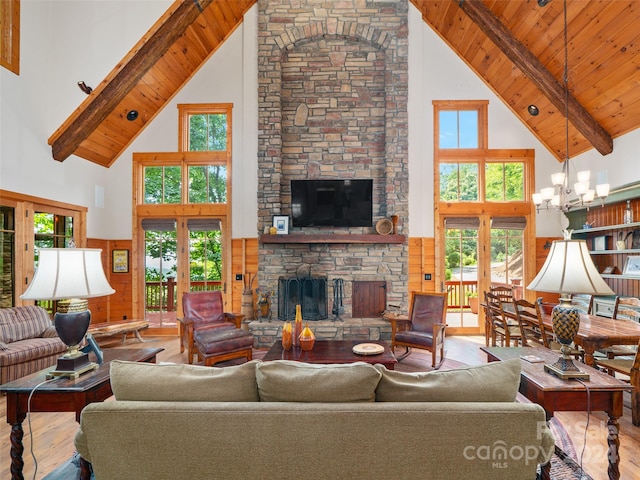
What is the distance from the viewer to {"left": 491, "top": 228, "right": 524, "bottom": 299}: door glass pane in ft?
19.3

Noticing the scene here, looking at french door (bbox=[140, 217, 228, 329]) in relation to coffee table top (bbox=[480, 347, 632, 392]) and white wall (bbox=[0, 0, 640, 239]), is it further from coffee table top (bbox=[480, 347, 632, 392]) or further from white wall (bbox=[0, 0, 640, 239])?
coffee table top (bbox=[480, 347, 632, 392])

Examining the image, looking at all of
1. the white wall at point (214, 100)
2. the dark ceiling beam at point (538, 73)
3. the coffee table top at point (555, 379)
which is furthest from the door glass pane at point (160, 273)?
the dark ceiling beam at point (538, 73)

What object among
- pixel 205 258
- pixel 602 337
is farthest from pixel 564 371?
pixel 205 258

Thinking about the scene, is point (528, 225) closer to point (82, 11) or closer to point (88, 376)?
point (88, 376)

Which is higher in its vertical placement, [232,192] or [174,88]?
[174,88]

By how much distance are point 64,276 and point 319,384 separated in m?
1.71

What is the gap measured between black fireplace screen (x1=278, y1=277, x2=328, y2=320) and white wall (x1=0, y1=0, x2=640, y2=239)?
1136 mm

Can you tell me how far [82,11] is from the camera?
452 cm

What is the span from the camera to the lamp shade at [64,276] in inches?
77.3

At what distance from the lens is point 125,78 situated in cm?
467

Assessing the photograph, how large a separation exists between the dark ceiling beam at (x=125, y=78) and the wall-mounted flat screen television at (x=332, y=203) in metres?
2.74

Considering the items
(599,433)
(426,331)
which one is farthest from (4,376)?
(599,433)

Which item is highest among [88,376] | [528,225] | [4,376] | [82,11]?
[82,11]

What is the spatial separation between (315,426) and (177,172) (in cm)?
565
